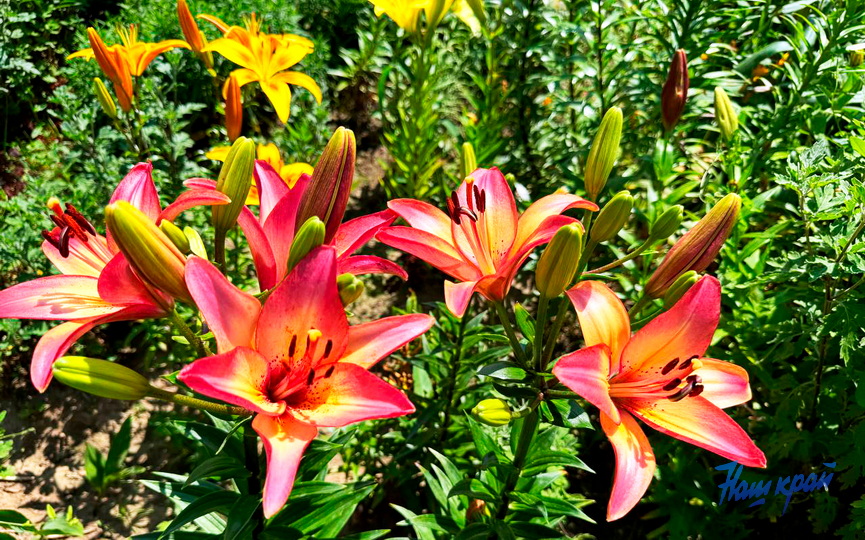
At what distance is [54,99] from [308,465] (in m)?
1.79

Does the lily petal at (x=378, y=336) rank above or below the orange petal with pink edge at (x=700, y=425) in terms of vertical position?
above

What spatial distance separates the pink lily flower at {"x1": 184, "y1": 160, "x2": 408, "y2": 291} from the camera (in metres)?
0.97

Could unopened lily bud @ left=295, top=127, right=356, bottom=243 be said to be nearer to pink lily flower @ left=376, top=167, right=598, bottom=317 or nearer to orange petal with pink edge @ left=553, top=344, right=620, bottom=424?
pink lily flower @ left=376, top=167, right=598, bottom=317

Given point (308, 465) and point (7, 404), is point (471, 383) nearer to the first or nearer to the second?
point (308, 465)

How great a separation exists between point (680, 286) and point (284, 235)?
67 cm

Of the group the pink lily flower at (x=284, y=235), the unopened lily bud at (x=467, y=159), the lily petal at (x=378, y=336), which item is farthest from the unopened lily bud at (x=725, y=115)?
the lily petal at (x=378, y=336)

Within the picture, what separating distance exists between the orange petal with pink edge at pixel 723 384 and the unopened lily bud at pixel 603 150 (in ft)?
1.30

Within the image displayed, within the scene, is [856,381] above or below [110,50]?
below

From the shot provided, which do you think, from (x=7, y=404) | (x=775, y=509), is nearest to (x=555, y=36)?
(x=775, y=509)

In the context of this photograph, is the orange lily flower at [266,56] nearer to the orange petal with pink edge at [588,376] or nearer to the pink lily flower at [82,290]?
the pink lily flower at [82,290]

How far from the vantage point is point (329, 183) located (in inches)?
37.4

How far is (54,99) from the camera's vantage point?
217cm

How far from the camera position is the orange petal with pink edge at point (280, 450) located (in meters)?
0.75

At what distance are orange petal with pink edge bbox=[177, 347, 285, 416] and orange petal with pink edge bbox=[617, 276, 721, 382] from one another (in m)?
0.57
